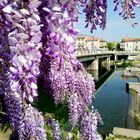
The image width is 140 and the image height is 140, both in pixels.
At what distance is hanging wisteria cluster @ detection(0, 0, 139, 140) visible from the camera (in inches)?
79.5


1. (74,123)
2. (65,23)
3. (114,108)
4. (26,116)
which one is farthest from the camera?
(114,108)

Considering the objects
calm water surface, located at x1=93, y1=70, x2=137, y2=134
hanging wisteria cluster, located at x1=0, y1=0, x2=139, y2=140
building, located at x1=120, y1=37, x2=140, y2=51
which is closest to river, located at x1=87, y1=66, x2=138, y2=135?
calm water surface, located at x1=93, y1=70, x2=137, y2=134

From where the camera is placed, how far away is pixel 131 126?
31250mm

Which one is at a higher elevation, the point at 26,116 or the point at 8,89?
the point at 8,89

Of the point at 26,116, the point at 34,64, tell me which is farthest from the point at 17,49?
the point at 26,116

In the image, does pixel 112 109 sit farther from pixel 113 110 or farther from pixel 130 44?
pixel 130 44

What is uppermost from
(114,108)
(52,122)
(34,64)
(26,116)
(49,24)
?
(49,24)

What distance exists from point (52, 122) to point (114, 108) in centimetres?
3973

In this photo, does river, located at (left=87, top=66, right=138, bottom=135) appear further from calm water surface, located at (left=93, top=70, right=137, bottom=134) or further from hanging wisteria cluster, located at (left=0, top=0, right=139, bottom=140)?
hanging wisteria cluster, located at (left=0, top=0, right=139, bottom=140)

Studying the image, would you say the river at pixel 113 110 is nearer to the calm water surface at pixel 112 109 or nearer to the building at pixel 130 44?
the calm water surface at pixel 112 109

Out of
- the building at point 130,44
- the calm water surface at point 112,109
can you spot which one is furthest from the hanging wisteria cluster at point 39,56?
the building at point 130,44

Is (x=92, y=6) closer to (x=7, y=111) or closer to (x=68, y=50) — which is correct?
(x=68, y=50)

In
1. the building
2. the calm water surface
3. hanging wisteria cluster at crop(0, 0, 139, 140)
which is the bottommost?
the building

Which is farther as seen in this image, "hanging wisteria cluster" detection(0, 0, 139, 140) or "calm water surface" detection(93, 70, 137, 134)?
"calm water surface" detection(93, 70, 137, 134)
